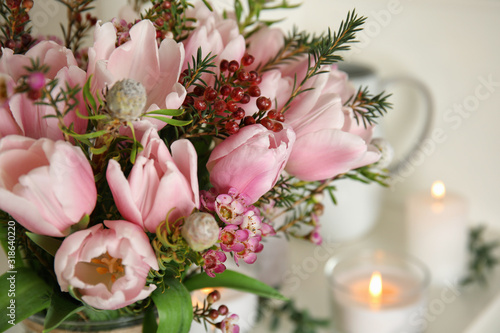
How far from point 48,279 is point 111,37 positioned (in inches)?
6.3

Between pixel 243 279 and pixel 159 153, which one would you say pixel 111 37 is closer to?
pixel 159 153

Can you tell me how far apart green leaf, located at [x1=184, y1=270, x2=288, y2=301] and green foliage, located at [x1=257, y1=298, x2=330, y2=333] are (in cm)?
27

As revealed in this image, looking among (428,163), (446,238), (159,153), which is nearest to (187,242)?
(159,153)

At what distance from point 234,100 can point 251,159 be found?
4cm

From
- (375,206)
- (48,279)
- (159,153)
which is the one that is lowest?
(375,206)

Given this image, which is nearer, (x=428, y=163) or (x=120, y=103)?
(x=120, y=103)

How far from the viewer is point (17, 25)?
0.32 m

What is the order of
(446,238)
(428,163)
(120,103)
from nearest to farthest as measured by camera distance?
1. (120,103)
2. (446,238)
3. (428,163)

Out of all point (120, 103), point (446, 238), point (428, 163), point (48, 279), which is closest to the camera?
point (120, 103)

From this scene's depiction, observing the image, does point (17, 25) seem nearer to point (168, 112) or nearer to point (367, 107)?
point (168, 112)

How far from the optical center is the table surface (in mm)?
660

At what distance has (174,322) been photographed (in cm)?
32

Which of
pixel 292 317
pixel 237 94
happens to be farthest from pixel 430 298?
pixel 237 94

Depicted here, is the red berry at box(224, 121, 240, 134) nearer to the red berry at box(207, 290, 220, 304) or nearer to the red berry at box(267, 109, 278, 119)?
the red berry at box(267, 109, 278, 119)
